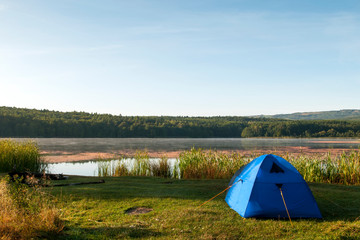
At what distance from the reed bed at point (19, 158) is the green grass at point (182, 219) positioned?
6.80 metres

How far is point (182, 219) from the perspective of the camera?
725cm

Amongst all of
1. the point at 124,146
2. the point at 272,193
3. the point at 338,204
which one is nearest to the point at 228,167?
the point at 338,204

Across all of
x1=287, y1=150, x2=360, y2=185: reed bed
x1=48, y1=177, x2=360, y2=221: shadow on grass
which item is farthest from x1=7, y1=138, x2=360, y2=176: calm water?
x1=287, y1=150, x2=360, y2=185: reed bed

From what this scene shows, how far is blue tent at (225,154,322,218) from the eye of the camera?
25.1 ft

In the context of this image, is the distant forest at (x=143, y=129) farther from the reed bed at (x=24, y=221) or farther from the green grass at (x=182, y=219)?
the reed bed at (x=24, y=221)

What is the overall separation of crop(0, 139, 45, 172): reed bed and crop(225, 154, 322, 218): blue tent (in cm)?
1200

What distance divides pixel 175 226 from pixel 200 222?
61cm

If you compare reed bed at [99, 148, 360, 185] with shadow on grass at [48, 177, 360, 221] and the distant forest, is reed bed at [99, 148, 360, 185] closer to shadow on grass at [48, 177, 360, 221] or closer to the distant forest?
shadow on grass at [48, 177, 360, 221]

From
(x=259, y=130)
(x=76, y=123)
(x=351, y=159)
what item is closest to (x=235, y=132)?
(x=259, y=130)

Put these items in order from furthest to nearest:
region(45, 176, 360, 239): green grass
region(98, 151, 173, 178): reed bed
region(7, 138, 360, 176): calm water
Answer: region(7, 138, 360, 176): calm water
region(98, 151, 173, 178): reed bed
region(45, 176, 360, 239): green grass

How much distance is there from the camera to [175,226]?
687cm

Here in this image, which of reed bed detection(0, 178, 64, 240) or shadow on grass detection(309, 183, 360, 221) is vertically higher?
reed bed detection(0, 178, 64, 240)

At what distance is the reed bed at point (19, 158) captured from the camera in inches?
617

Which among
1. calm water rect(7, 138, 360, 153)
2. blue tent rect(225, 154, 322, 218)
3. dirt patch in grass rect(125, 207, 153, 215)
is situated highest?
blue tent rect(225, 154, 322, 218)
